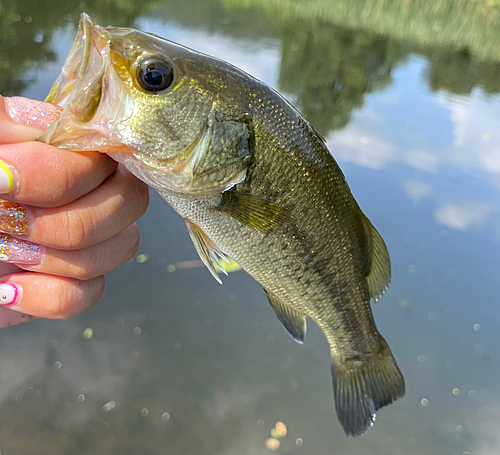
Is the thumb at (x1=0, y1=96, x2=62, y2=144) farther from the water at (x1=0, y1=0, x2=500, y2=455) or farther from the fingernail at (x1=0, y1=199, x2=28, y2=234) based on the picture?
the water at (x1=0, y1=0, x2=500, y2=455)

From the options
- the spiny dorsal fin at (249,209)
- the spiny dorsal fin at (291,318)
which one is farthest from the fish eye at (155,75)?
the spiny dorsal fin at (291,318)

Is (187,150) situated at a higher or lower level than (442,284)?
higher

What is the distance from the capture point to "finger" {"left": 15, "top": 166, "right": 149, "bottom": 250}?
1.11 metres

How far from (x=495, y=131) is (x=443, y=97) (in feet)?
6.61

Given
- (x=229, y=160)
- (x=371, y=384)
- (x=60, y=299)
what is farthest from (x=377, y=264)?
(x=60, y=299)

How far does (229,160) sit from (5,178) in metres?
0.63

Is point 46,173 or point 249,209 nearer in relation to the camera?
point 46,173

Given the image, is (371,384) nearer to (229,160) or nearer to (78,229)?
(229,160)

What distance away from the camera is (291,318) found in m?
1.58

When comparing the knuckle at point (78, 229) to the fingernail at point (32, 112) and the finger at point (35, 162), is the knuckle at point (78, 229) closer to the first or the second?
the finger at point (35, 162)

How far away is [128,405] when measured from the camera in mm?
2504

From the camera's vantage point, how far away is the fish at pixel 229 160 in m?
0.99

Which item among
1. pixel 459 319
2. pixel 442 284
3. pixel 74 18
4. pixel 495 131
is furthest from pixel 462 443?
pixel 74 18

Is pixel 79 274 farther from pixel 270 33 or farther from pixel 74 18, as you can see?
pixel 270 33
